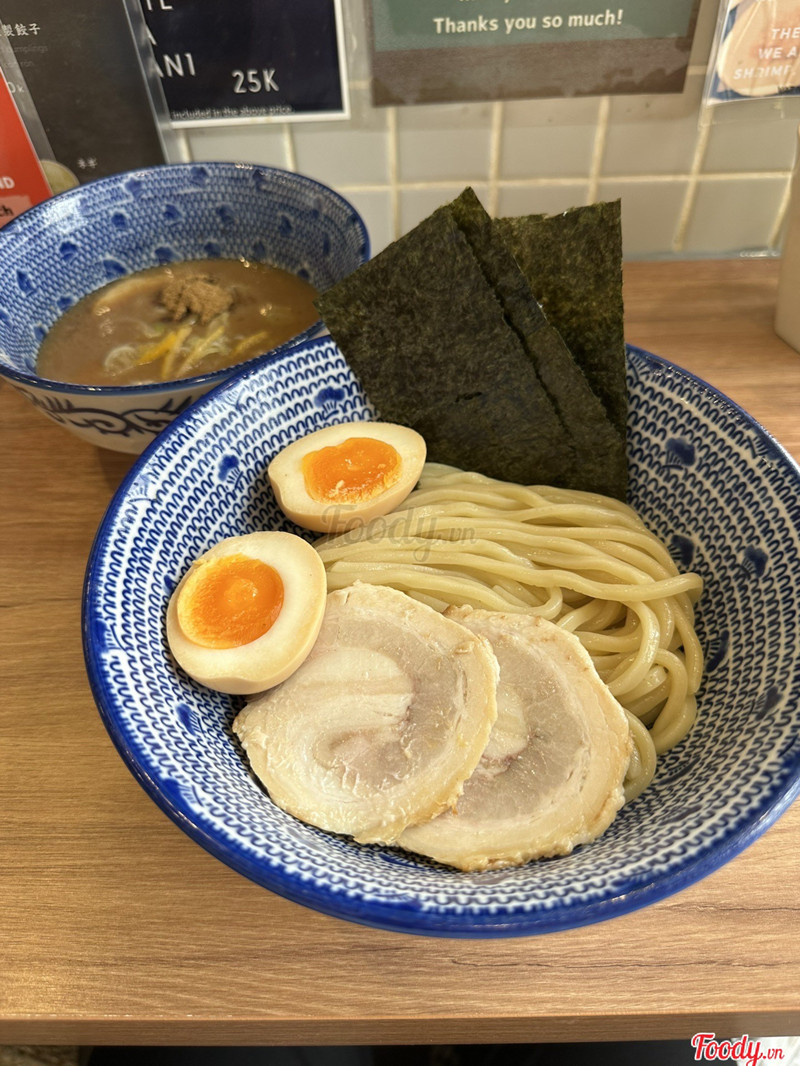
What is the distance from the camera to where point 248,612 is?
1071mm

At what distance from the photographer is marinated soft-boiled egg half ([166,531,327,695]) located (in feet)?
3.31

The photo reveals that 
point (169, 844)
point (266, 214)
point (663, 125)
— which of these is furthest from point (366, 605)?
point (663, 125)

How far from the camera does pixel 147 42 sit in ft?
5.28

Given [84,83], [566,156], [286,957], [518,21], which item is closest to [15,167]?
[84,83]

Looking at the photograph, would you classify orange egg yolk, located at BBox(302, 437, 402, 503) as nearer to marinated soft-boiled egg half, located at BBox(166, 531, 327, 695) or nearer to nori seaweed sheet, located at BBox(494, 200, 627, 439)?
marinated soft-boiled egg half, located at BBox(166, 531, 327, 695)

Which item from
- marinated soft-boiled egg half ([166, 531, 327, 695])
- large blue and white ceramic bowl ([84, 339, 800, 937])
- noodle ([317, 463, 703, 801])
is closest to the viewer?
large blue and white ceramic bowl ([84, 339, 800, 937])

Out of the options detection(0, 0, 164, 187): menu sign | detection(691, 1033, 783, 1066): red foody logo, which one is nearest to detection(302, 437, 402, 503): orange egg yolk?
detection(691, 1033, 783, 1066): red foody logo

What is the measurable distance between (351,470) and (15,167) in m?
1.26

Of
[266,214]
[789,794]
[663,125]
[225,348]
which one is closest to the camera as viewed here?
[789,794]

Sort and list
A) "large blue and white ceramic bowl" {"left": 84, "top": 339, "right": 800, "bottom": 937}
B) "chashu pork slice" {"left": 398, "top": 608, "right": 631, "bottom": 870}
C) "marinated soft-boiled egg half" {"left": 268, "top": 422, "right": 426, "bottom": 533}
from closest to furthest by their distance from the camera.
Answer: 1. "large blue and white ceramic bowl" {"left": 84, "top": 339, "right": 800, "bottom": 937}
2. "chashu pork slice" {"left": 398, "top": 608, "right": 631, "bottom": 870}
3. "marinated soft-boiled egg half" {"left": 268, "top": 422, "right": 426, "bottom": 533}

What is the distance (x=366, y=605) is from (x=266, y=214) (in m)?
1.00

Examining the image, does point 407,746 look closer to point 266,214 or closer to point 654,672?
point 654,672

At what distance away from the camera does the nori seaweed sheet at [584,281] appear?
1198mm

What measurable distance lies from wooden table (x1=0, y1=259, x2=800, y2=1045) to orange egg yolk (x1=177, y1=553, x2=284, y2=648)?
0.29 meters
